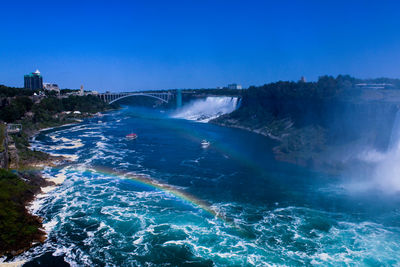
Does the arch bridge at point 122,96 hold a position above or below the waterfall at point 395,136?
above

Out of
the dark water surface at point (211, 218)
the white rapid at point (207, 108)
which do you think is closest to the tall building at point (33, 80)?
the white rapid at point (207, 108)

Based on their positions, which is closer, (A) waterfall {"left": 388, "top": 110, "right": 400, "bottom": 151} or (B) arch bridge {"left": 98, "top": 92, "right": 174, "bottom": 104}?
(A) waterfall {"left": 388, "top": 110, "right": 400, "bottom": 151}

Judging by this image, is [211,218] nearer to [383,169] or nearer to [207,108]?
[383,169]

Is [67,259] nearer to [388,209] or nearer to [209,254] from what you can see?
[209,254]

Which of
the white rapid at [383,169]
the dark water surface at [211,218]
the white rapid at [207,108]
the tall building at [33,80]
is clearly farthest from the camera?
the tall building at [33,80]

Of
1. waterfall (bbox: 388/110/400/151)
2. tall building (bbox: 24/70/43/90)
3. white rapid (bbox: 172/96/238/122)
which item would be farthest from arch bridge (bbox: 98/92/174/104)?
waterfall (bbox: 388/110/400/151)

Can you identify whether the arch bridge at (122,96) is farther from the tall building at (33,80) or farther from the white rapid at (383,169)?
the white rapid at (383,169)

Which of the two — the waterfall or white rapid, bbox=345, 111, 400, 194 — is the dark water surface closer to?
white rapid, bbox=345, 111, 400, 194
